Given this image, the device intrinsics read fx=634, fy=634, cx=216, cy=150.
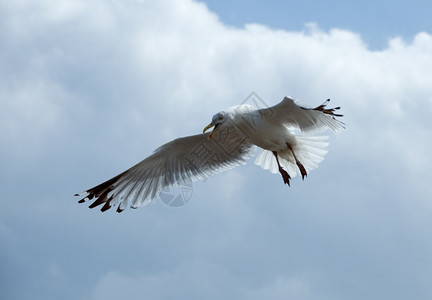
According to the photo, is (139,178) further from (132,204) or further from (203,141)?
(203,141)

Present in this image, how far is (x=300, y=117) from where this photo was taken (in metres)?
6.20

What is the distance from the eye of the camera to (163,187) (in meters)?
6.62

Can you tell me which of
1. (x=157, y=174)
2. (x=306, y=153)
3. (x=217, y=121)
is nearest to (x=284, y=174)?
(x=306, y=153)

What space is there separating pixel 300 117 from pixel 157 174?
1605mm

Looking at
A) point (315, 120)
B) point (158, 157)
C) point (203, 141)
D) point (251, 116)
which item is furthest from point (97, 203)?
point (315, 120)

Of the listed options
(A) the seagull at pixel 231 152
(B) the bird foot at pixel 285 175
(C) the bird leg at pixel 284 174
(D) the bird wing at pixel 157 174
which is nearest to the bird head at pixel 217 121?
(A) the seagull at pixel 231 152

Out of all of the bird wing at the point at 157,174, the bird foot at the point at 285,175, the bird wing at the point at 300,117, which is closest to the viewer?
the bird wing at the point at 300,117

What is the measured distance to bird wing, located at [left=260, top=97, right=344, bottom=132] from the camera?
6.03 meters

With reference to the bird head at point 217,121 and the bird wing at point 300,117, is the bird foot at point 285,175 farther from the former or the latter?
the bird head at point 217,121

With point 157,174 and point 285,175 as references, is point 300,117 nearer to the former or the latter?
point 285,175

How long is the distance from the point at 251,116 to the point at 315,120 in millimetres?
630

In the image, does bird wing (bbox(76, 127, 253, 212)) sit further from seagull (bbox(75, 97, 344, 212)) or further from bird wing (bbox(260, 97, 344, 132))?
bird wing (bbox(260, 97, 344, 132))

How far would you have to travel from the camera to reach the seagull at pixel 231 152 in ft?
20.2

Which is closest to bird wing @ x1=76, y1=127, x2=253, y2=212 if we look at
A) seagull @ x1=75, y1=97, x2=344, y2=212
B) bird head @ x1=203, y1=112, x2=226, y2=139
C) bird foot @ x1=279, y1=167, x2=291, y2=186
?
seagull @ x1=75, y1=97, x2=344, y2=212
